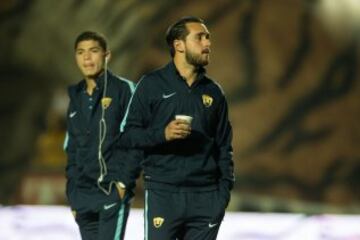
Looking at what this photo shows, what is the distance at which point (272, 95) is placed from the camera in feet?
19.9

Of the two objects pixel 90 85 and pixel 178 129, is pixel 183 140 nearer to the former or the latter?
pixel 178 129

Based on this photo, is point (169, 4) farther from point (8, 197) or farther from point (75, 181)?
point (75, 181)

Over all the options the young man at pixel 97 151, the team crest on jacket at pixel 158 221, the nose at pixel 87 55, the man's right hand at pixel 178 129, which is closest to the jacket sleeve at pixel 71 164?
the young man at pixel 97 151

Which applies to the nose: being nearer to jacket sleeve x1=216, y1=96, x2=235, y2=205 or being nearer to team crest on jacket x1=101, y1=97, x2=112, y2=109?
team crest on jacket x1=101, y1=97, x2=112, y2=109

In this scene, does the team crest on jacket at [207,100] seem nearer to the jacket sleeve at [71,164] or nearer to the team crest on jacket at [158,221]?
the team crest on jacket at [158,221]

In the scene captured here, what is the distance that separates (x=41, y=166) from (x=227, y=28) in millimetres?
1706

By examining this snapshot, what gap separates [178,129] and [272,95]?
3.17m

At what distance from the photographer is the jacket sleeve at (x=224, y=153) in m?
3.29

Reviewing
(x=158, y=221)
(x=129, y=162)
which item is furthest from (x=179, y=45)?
(x=158, y=221)

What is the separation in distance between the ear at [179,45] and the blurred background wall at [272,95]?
277cm

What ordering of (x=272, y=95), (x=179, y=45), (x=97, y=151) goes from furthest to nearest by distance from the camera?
(x=272, y=95) < (x=97, y=151) < (x=179, y=45)

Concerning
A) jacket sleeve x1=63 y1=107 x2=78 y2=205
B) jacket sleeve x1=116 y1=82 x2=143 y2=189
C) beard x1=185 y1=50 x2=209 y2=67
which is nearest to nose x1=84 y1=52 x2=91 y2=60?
jacket sleeve x1=116 y1=82 x2=143 y2=189

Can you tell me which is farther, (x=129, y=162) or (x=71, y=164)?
(x=71, y=164)

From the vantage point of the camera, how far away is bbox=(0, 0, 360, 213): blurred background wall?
237 inches
